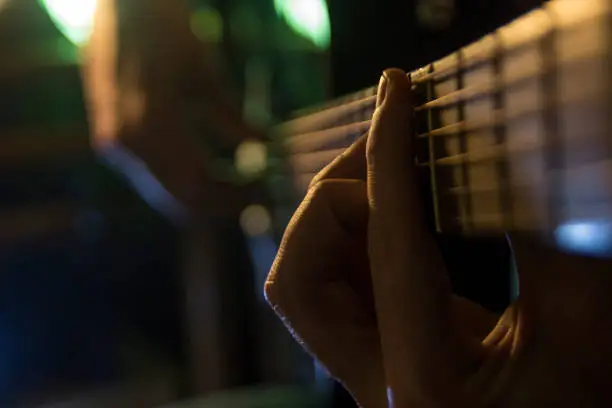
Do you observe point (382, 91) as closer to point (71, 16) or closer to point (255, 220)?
point (255, 220)

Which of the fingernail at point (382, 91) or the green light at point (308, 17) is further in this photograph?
the green light at point (308, 17)

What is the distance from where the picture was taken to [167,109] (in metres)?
0.92

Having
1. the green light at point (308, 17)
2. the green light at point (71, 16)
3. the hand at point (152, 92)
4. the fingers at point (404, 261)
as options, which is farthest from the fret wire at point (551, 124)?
the green light at point (71, 16)

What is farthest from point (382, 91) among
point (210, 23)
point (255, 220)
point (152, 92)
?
point (210, 23)

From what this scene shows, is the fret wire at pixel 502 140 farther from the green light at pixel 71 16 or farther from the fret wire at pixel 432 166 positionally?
the green light at pixel 71 16

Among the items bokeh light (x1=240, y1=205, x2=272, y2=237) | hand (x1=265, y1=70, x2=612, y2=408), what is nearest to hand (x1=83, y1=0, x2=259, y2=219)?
bokeh light (x1=240, y1=205, x2=272, y2=237)

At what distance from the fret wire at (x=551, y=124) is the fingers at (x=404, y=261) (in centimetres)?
10

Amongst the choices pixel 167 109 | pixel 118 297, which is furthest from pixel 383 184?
pixel 118 297

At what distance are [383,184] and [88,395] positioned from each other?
1194 millimetres

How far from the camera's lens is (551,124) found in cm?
29

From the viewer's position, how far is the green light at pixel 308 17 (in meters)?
0.86

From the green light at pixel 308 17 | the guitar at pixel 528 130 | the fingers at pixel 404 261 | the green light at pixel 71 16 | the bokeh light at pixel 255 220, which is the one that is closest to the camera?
the guitar at pixel 528 130

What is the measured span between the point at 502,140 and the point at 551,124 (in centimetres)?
4

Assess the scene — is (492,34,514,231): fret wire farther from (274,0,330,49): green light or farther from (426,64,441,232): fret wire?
(274,0,330,49): green light
